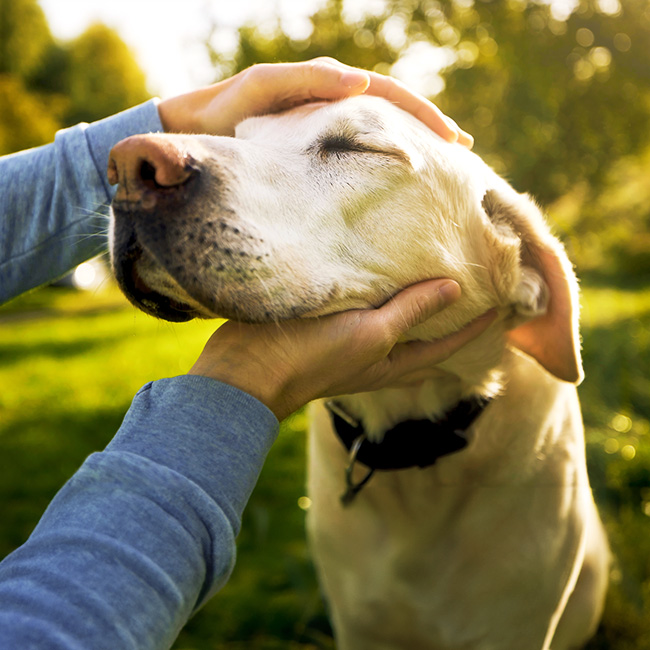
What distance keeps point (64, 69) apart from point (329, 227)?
2577cm

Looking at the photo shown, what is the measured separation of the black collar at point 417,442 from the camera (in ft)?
6.08

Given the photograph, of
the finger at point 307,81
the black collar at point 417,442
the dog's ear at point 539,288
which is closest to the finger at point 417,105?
the finger at point 307,81

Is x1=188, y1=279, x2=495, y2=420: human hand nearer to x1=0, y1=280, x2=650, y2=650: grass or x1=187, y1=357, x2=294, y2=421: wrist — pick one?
x1=187, y1=357, x2=294, y2=421: wrist

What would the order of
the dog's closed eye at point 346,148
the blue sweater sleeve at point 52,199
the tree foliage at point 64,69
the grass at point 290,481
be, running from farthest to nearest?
the tree foliage at point 64,69
the grass at point 290,481
the blue sweater sleeve at point 52,199
the dog's closed eye at point 346,148

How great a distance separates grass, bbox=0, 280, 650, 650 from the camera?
3016mm

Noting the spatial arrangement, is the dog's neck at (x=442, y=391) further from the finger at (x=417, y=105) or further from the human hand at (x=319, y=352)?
the finger at (x=417, y=105)

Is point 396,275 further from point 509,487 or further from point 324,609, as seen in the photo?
point 324,609

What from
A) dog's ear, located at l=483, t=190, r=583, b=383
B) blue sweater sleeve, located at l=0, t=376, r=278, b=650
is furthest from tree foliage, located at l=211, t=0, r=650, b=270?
blue sweater sleeve, located at l=0, t=376, r=278, b=650

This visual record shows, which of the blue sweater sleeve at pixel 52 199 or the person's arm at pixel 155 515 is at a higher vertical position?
the blue sweater sleeve at pixel 52 199

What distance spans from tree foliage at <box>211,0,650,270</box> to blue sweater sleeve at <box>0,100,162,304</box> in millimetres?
2884

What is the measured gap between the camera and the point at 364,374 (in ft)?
5.39

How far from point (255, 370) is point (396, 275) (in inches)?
21.4

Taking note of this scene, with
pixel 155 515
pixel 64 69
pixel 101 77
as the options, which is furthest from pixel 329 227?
pixel 64 69

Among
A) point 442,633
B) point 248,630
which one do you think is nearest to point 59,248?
point 442,633
